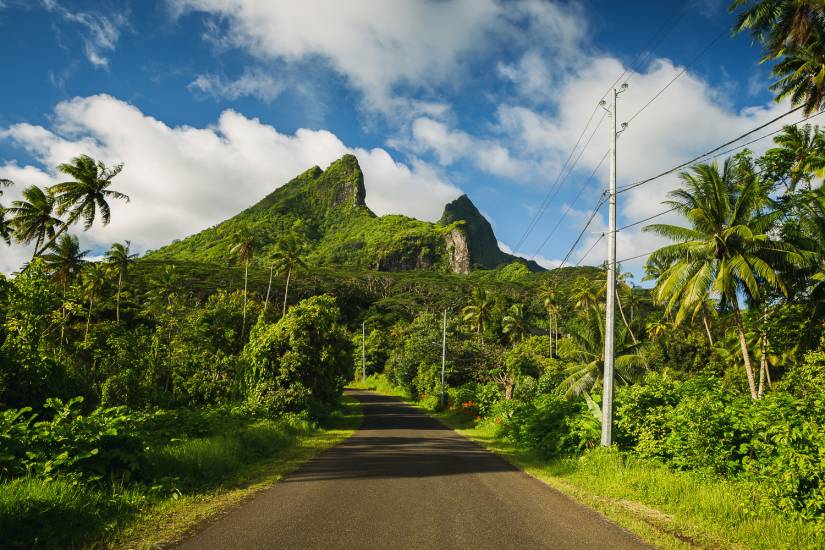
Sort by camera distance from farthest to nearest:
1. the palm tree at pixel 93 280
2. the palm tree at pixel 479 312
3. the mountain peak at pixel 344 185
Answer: the mountain peak at pixel 344 185, the palm tree at pixel 479 312, the palm tree at pixel 93 280

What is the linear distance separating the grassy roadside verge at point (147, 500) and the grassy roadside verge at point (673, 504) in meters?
5.78

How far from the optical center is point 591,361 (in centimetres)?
2511

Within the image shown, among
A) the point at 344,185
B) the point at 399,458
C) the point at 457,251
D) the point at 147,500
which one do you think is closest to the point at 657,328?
the point at 399,458

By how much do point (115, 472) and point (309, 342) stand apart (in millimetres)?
14242

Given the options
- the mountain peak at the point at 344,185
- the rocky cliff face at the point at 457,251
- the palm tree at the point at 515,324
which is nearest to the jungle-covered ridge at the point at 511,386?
the palm tree at the point at 515,324

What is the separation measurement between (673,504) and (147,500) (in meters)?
7.83

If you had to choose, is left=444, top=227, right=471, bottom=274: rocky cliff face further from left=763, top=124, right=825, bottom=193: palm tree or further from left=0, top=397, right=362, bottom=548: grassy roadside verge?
left=0, top=397, right=362, bottom=548: grassy roadside verge

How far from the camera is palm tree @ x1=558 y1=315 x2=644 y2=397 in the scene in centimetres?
2239

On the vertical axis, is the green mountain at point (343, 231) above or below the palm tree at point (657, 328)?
above

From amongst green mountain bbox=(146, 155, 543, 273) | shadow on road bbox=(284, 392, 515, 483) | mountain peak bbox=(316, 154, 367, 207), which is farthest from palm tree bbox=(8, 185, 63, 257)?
mountain peak bbox=(316, 154, 367, 207)

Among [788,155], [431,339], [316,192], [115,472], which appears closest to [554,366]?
[431,339]

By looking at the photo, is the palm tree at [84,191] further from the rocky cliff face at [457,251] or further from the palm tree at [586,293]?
the rocky cliff face at [457,251]

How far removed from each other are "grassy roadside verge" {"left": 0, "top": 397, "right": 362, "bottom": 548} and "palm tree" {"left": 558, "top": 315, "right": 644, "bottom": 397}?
50.5 ft

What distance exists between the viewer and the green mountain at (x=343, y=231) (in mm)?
143250
